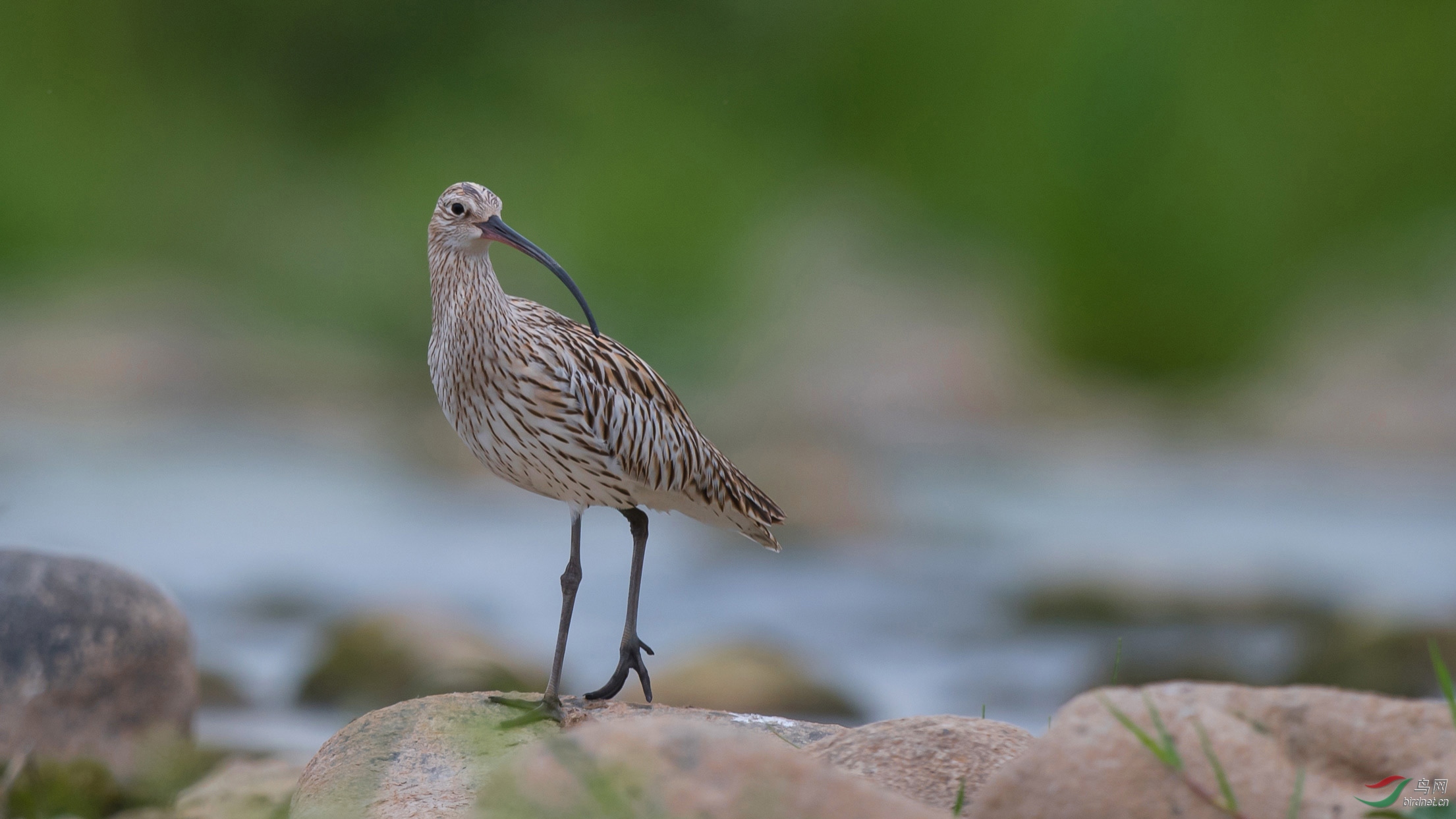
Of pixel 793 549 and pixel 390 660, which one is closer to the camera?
pixel 390 660

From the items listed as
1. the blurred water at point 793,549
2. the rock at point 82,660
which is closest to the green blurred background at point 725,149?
the blurred water at point 793,549

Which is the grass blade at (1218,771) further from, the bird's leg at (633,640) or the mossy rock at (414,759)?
the bird's leg at (633,640)

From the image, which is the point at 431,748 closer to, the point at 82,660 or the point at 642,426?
the point at 642,426

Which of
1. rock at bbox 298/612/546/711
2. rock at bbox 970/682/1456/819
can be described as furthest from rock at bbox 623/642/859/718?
rock at bbox 970/682/1456/819

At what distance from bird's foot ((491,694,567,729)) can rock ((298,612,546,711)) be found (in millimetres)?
2921

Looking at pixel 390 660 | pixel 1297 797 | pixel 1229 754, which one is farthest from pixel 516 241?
pixel 390 660

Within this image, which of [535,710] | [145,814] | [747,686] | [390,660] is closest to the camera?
[535,710]

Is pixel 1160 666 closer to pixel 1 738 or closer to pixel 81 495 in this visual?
pixel 1 738

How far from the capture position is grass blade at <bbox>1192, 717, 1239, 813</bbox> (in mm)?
2549

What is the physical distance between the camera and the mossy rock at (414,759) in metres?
3.51

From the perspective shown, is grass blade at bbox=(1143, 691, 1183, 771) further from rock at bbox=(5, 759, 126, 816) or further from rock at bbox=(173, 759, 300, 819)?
rock at bbox=(5, 759, 126, 816)

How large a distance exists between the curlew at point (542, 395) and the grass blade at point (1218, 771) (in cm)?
174

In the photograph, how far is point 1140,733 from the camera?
Result: 8.48ft

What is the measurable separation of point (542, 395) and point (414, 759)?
0.98 metres
